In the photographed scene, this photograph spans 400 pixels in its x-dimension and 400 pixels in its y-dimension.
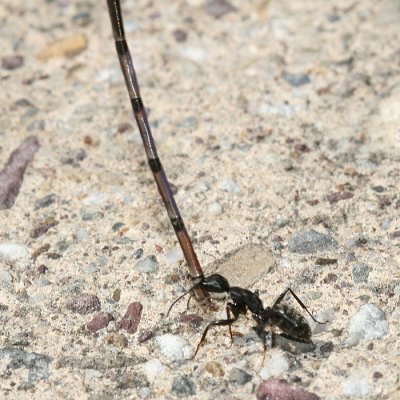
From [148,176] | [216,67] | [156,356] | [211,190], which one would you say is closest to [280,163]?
[211,190]

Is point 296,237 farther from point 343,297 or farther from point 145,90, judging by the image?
point 145,90

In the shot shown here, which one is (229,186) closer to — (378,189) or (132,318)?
(378,189)

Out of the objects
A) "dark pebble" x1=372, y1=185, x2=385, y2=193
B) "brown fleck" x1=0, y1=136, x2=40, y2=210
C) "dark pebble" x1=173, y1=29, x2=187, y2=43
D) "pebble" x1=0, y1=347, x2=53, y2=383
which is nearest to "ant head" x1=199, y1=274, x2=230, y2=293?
"pebble" x1=0, y1=347, x2=53, y2=383

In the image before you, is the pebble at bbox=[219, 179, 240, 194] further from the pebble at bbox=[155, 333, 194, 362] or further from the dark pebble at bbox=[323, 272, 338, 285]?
the pebble at bbox=[155, 333, 194, 362]

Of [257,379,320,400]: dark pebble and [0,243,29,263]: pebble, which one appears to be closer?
[257,379,320,400]: dark pebble

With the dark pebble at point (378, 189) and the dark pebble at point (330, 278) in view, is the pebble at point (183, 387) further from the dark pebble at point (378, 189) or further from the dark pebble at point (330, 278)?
the dark pebble at point (378, 189)

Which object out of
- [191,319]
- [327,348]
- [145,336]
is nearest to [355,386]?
[327,348]
